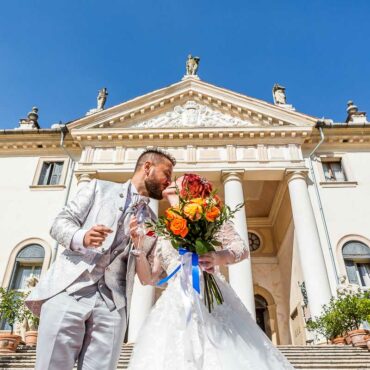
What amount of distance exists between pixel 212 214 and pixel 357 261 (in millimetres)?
14502

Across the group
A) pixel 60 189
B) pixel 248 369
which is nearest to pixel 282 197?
pixel 60 189

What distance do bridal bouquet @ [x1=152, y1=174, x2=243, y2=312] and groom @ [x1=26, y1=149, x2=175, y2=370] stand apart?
1.06ft

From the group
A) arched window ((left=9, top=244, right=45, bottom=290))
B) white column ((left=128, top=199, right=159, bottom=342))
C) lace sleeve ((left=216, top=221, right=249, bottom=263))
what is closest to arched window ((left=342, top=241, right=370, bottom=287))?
white column ((left=128, top=199, right=159, bottom=342))

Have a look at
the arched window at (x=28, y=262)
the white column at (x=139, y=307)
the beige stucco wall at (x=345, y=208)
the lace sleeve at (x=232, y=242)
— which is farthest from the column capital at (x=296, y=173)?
the lace sleeve at (x=232, y=242)

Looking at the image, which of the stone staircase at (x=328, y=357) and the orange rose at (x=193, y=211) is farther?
the stone staircase at (x=328, y=357)

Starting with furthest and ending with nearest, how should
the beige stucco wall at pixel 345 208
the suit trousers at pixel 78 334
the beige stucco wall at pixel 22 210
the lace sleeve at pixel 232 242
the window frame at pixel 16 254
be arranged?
the beige stucco wall at pixel 22 210 < the beige stucco wall at pixel 345 208 < the window frame at pixel 16 254 < the lace sleeve at pixel 232 242 < the suit trousers at pixel 78 334

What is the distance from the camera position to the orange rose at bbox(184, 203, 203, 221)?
2.69m

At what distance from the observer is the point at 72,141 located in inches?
704

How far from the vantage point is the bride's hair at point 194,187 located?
292 centimetres

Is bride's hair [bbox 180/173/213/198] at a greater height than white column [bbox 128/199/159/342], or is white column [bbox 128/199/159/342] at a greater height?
white column [bbox 128/199/159/342]

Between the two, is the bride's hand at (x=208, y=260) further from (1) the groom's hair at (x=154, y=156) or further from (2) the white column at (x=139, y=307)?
(2) the white column at (x=139, y=307)

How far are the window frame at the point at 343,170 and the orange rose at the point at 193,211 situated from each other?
49.3 feet

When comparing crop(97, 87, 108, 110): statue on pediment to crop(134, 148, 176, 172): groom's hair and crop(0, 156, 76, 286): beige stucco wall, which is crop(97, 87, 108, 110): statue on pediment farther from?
crop(134, 148, 176, 172): groom's hair

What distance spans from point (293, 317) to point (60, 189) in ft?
43.3
